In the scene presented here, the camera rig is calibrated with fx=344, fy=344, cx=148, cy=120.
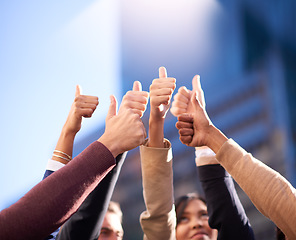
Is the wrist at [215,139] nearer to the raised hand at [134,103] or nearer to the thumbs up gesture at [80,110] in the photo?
the raised hand at [134,103]

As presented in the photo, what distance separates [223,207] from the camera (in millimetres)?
941

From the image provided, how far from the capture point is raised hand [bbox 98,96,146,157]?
673 millimetres

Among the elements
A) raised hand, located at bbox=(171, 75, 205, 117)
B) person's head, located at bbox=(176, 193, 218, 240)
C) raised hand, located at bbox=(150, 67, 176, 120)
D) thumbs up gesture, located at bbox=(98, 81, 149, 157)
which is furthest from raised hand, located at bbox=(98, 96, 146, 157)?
person's head, located at bbox=(176, 193, 218, 240)

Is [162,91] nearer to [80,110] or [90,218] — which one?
[80,110]

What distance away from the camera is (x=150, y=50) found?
3379mm

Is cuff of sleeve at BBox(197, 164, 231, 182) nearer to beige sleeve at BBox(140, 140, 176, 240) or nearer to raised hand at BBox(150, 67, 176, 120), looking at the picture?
beige sleeve at BBox(140, 140, 176, 240)

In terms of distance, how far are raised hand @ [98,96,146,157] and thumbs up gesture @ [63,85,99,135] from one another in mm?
211

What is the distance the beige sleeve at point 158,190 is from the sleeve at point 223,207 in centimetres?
11

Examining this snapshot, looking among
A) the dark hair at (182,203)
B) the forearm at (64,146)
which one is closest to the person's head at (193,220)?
the dark hair at (182,203)

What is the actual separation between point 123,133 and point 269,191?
0.32 metres

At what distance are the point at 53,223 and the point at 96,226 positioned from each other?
0.29m

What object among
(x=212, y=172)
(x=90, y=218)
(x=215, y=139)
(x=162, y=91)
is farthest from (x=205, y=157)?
(x=90, y=218)

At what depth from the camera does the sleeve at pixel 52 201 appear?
0.55m

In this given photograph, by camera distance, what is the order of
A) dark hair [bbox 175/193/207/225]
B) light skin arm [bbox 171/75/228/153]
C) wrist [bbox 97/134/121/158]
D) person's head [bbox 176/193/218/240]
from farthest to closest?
1. dark hair [bbox 175/193/207/225]
2. person's head [bbox 176/193/218/240]
3. light skin arm [bbox 171/75/228/153]
4. wrist [bbox 97/134/121/158]
